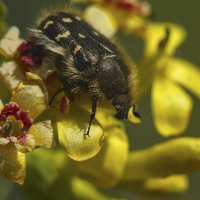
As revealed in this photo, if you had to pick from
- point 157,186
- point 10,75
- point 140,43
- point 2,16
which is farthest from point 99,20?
point 140,43

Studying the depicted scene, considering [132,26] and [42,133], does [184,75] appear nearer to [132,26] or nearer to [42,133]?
[132,26]

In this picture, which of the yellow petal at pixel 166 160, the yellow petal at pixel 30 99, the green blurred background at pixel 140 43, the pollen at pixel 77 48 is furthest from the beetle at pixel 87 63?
the green blurred background at pixel 140 43

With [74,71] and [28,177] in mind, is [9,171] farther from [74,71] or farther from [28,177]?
[28,177]

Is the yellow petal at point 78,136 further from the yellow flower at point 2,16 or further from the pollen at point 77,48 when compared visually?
the yellow flower at point 2,16

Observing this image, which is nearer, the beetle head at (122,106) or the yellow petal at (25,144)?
the yellow petal at (25,144)

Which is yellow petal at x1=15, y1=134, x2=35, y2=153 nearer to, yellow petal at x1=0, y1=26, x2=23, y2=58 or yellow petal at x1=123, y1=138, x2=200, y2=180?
yellow petal at x1=0, y1=26, x2=23, y2=58

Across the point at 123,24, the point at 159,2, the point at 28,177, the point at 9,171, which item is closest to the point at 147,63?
the point at 123,24
